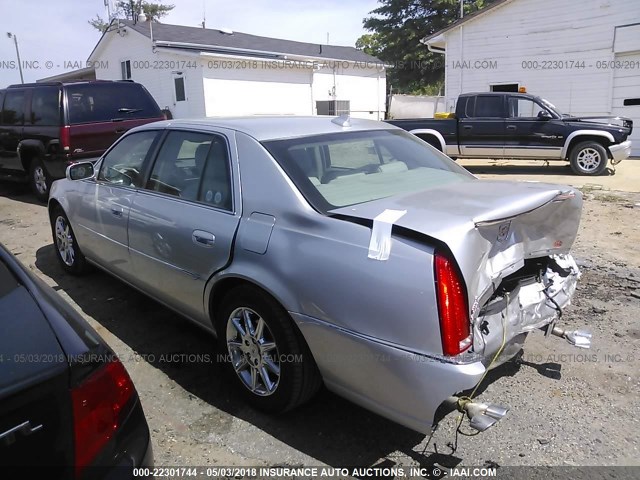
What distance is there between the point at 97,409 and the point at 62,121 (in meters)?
7.38

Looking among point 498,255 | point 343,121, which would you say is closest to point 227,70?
point 343,121

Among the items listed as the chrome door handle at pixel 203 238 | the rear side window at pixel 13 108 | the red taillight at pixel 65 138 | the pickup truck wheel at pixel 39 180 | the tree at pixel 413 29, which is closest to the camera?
the chrome door handle at pixel 203 238

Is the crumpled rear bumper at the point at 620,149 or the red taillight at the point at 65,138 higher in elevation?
the red taillight at the point at 65,138

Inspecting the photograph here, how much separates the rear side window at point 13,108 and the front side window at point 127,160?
5596 mm

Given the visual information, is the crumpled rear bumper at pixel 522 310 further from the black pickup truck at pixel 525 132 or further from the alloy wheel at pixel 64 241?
the black pickup truck at pixel 525 132

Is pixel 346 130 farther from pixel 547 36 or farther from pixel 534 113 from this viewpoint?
pixel 547 36

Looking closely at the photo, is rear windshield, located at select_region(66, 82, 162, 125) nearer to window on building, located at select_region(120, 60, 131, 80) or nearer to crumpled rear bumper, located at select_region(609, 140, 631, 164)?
crumpled rear bumper, located at select_region(609, 140, 631, 164)

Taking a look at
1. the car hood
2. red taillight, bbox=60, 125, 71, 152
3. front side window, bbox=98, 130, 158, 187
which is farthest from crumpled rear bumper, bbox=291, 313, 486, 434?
red taillight, bbox=60, 125, 71, 152

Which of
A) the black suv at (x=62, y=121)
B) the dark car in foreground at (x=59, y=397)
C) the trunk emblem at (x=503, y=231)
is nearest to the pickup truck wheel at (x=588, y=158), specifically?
the black suv at (x=62, y=121)

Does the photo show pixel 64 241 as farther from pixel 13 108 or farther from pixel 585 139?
pixel 585 139

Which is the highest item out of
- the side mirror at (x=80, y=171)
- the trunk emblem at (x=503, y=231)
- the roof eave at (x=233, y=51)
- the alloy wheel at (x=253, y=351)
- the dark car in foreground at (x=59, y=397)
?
the roof eave at (x=233, y=51)

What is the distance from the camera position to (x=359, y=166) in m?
3.38

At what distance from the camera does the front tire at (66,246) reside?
500 centimetres

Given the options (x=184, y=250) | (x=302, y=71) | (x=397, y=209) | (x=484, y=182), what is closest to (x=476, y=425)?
(x=397, y=209)
